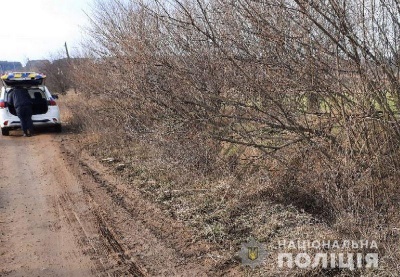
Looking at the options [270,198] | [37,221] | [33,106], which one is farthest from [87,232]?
[33,106]

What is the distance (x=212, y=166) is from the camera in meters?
6.43

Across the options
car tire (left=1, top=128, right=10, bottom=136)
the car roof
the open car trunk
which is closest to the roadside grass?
the open car trunk

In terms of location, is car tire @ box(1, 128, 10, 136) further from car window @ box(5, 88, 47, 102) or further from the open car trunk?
car window @ box(5, 88, 47, 102)

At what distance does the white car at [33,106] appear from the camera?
11.9 m

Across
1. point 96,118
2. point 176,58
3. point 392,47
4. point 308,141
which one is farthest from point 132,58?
point 96,118

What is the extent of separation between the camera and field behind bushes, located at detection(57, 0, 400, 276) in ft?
12.9

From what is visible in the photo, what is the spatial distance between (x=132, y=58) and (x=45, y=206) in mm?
2623

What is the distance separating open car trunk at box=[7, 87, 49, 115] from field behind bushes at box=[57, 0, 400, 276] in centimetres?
653

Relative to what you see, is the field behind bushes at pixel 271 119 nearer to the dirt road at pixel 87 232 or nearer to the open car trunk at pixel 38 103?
the dirt road at pixel 87 232

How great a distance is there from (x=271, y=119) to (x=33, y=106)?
1000cm

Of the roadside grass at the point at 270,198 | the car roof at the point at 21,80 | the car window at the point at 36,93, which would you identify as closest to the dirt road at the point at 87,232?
the roadside grass at the point at 270,198

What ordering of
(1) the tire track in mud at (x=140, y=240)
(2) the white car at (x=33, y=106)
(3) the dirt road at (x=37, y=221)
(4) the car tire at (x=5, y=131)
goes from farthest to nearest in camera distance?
1. (4) the car tire at (x=5, y=131)
2. (2) the white car at (x=33, y=106)
3. (3) the dirt road at (x=37, y=221)
4. (1) the tire track in mud at (x=140, y=240)

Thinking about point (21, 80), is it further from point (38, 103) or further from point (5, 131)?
point (5, 131)

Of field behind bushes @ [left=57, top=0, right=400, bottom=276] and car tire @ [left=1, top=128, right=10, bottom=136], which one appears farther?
car tire @ [left=1, top=128, right=10, bottom=136]
